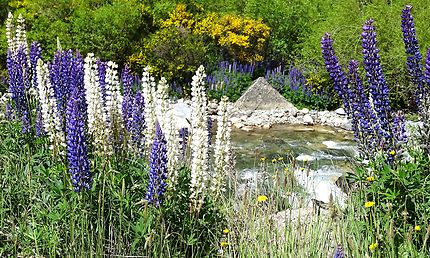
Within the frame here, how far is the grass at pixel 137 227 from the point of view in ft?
11.3

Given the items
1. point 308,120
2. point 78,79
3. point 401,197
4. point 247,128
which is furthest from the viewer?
point 308,120

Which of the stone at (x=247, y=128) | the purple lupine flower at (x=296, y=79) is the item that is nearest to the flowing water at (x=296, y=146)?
the stone at (x=247, y=128)

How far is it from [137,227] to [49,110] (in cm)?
123

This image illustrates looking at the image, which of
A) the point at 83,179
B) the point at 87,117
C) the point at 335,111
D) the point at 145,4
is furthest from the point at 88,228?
the point at 145,4

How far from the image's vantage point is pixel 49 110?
13.5ft

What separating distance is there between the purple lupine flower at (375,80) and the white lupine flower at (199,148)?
1160 mm

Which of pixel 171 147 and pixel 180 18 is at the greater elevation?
pixel 180 18

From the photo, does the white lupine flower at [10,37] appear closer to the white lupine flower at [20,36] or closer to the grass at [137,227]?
the white lupine flower at [20,36]

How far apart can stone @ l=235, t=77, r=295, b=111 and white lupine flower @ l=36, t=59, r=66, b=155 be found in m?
8.22

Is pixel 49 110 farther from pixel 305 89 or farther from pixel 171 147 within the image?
pixel 305 89

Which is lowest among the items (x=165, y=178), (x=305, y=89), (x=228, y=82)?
(x=165, y=178)

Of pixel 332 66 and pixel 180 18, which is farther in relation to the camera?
pixel 180 18

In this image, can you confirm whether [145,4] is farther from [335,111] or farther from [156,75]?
[335,111]

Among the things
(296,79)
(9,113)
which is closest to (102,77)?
(9,113)
